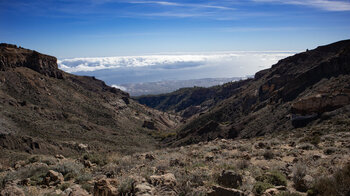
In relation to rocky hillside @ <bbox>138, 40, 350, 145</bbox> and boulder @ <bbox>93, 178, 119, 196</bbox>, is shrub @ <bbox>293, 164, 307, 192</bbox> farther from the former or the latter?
rocky hillside @ <bbox>138, 40, 350, 145</bbox>

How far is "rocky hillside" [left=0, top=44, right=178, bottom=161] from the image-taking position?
2830cm

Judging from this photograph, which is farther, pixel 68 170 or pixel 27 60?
pixel 27 60

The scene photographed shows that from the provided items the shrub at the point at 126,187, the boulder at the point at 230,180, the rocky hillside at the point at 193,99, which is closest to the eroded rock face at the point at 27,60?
the rocky hillside at the point at 193,99

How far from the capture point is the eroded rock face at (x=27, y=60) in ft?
165

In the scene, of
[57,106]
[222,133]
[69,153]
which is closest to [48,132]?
[69,153]

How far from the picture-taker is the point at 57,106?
47750 mm

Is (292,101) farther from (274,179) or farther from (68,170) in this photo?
(68,170)

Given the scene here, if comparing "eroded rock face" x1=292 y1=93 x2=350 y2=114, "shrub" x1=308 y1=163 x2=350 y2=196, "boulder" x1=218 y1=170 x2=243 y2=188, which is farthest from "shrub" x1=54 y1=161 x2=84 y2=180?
"eroded rock face" x1=292 y1=93 x2=350 y2=114

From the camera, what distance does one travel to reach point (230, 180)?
6.41 m

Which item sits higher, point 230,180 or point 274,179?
point 230,180

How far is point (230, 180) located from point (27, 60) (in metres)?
65.8

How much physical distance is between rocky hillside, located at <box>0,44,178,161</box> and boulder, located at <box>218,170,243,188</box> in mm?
21702

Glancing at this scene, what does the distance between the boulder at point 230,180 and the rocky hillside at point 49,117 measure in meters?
21.7

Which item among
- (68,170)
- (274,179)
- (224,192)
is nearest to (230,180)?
(224,192)
